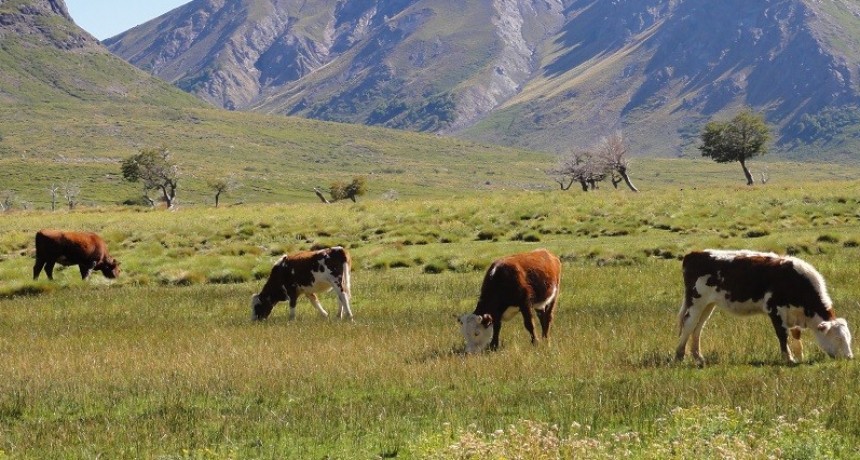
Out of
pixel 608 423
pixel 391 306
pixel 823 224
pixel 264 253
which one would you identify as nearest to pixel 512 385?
pixel 608 423

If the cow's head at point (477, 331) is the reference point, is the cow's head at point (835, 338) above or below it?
above

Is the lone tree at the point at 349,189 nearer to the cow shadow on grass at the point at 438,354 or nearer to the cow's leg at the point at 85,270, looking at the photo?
the cow's leg at the point at 85,270

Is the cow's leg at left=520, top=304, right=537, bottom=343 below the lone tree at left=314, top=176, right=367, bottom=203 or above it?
below

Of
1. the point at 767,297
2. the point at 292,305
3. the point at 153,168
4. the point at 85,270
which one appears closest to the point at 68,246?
the point at 85,270

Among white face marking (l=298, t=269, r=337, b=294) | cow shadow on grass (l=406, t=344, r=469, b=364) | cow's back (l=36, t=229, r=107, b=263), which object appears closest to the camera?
cow shadow on grass (l=406, t=344, r=469, b=364)

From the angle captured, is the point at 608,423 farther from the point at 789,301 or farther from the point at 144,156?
the point at 144,156

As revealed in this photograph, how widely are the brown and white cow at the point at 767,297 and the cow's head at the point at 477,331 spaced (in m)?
3.44

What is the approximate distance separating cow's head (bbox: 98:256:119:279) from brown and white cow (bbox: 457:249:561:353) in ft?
68.7

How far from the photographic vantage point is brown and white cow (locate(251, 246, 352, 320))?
23203 millimetres

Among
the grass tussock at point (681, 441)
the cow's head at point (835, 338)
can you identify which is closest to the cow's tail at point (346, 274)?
the cow's head at point (835, 338)

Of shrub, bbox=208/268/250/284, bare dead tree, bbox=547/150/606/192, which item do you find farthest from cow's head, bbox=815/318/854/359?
bare dead tree, bbox=547/150/606/192

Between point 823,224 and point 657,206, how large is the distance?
1175cm

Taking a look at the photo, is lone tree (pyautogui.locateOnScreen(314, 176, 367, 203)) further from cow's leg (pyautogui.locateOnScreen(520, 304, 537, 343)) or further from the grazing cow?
cow's leg (pyautogui.locateOnScreen(520, 304, 537, 343))

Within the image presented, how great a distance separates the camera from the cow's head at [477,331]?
1620 cm
